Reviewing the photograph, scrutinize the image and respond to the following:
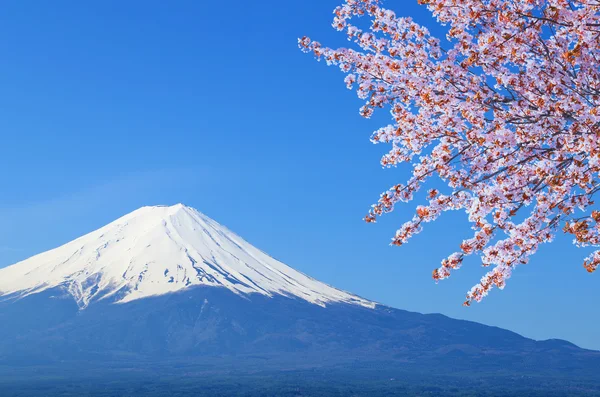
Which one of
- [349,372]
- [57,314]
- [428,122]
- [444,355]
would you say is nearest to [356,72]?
[428,122]

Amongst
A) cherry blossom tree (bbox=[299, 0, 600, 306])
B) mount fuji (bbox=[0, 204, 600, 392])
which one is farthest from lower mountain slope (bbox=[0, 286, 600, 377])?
cherry blossom tree (bbox=[299, 0, 600, 306])

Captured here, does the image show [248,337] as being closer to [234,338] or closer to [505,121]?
[234,338]

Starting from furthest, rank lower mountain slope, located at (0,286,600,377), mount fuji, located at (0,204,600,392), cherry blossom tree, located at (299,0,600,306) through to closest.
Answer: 1. lower mountain slope, located at (0,286,600,377)
2. mount fuji, located at (0,204,600,392)
3. cherry blossom tree, located at (299,0,600,306)

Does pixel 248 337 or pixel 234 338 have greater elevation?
pixel 248 337

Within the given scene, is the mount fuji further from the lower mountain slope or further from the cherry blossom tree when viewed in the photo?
the cherry blossom tree

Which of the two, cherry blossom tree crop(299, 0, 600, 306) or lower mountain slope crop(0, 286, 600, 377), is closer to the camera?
cherry blossom tree crop(299, 0, 600, 306)

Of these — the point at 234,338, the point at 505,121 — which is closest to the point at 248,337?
the point at 234,338

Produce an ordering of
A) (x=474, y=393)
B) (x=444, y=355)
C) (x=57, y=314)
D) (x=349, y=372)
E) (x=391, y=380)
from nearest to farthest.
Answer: (x=474, y=393), (x=391, y=380), (x=349, y=372), (x=444, y=355), (x=57, y=314)

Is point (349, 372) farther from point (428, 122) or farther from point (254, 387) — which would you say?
point (428, 122)

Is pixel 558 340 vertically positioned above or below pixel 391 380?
above

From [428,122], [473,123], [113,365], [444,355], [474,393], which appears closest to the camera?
[473,123]

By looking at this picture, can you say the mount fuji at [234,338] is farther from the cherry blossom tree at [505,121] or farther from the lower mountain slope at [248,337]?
the cherry blossom tree at [505,121]
